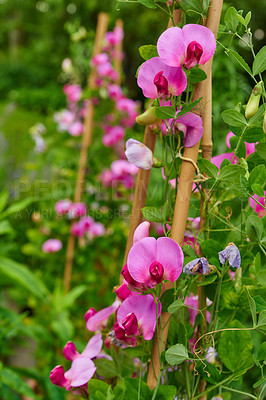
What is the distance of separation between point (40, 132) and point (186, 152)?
86.7 inches

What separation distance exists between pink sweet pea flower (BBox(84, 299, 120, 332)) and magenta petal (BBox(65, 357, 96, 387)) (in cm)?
7

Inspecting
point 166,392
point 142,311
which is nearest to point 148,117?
point 142,311

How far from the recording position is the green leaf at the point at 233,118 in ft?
1.68

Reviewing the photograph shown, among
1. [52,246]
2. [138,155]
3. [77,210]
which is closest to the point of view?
[138,155]

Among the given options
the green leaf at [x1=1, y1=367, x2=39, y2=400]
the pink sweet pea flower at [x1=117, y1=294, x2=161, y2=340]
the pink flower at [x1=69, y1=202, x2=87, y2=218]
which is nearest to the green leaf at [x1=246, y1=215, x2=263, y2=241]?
the pink sweet pea flower at [x1=117, y1=294, x2=161, y2=340]

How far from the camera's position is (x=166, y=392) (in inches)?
21.0

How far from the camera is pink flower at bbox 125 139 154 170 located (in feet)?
1.90

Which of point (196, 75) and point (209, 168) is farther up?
point (196, 75)

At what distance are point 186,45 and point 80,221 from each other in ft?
4.99

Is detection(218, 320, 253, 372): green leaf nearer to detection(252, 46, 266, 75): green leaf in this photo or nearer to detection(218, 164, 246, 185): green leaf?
detection(218, 164, 246, 185): green leaf

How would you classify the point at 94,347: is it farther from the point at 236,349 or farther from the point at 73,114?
the point at 73,114

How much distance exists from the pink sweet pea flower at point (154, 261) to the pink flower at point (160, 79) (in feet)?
0.59

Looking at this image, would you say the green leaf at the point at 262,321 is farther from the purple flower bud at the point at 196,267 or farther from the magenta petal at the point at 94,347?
the magenta petal at the point at 94,347

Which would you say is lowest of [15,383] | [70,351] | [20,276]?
[15,383]
